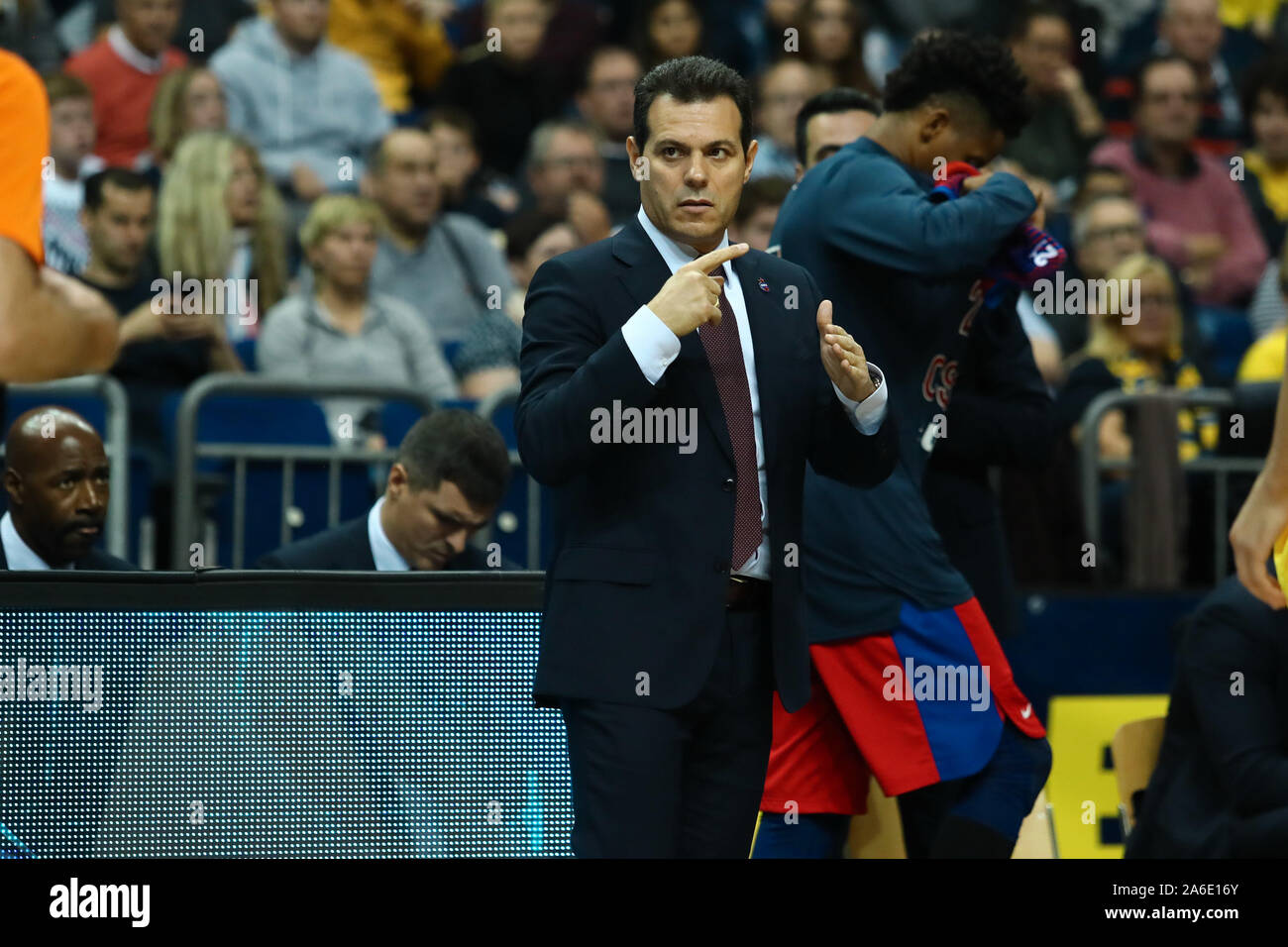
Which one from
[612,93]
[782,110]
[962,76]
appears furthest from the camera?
[612,93]

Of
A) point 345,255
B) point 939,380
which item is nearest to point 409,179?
point 345,255

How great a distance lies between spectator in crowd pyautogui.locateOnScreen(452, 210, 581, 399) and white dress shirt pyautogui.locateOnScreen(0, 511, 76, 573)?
2.28m

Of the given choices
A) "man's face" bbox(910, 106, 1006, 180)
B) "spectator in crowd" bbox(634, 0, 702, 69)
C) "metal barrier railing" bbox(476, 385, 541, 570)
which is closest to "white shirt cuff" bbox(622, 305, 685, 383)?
"man's face" bbox(910, 106, 1006, 180)

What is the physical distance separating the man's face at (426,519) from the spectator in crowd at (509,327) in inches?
67.7

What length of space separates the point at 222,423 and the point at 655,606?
3858mm

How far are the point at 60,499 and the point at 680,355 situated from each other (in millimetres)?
2314

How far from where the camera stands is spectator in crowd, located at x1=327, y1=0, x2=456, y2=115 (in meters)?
10.5

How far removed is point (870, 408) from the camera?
371 centimetres

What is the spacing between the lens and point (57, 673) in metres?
4.30

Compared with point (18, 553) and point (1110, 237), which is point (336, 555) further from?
point (1110, 237)

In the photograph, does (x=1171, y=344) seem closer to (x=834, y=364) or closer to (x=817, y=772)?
(x=817, y=772)

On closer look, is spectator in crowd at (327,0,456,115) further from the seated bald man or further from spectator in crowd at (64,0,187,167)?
the seated bald man
